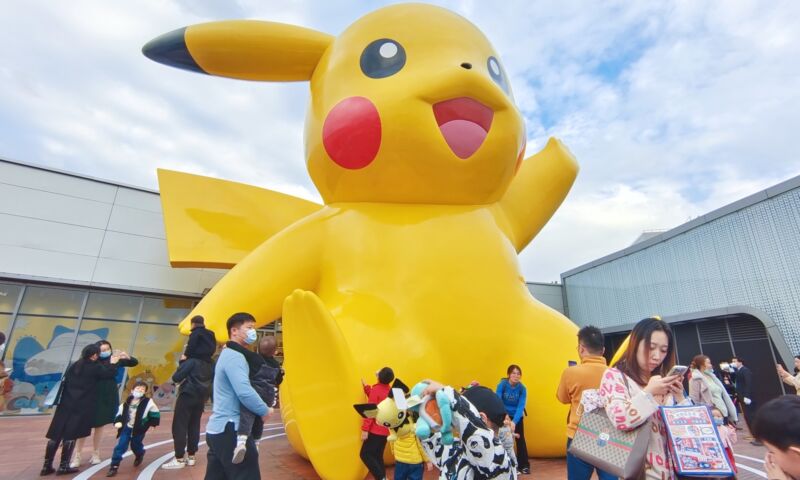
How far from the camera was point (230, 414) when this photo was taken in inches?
93.2

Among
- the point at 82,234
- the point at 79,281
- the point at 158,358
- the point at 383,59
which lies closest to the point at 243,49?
the point at 383,59

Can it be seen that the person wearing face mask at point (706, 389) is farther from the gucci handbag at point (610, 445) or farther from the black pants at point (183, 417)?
the black pants at point (183, 417)

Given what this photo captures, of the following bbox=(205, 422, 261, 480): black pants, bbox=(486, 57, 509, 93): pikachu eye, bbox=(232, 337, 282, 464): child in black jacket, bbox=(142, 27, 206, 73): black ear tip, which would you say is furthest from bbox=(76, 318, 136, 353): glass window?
bbox=(486, 57, 509, 93): pikachu eye

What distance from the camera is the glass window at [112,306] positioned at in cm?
847

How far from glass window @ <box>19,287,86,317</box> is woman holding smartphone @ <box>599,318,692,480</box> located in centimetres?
983

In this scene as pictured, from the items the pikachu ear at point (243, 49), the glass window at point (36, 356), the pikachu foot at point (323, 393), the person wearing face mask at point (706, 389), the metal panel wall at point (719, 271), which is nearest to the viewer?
the pikachu foot at point (323, 393)

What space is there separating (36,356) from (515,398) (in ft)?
29.3

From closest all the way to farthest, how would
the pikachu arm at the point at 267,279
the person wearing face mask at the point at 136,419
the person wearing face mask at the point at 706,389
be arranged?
the pikachu arm at the point at 267,279, the person wearing face mask at the point at 136,419, the person wearing face mask at the point at 706,389

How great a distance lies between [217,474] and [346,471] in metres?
1.12

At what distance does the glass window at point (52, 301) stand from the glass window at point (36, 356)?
0.13 m

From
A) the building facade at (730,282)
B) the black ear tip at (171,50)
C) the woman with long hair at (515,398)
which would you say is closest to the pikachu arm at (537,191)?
the woman with long hair at (515,398)

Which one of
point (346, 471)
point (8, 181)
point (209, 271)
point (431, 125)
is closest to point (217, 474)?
point (346, 471)

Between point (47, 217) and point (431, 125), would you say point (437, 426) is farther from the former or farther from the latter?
point (47, 217)

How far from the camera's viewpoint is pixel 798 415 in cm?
112
